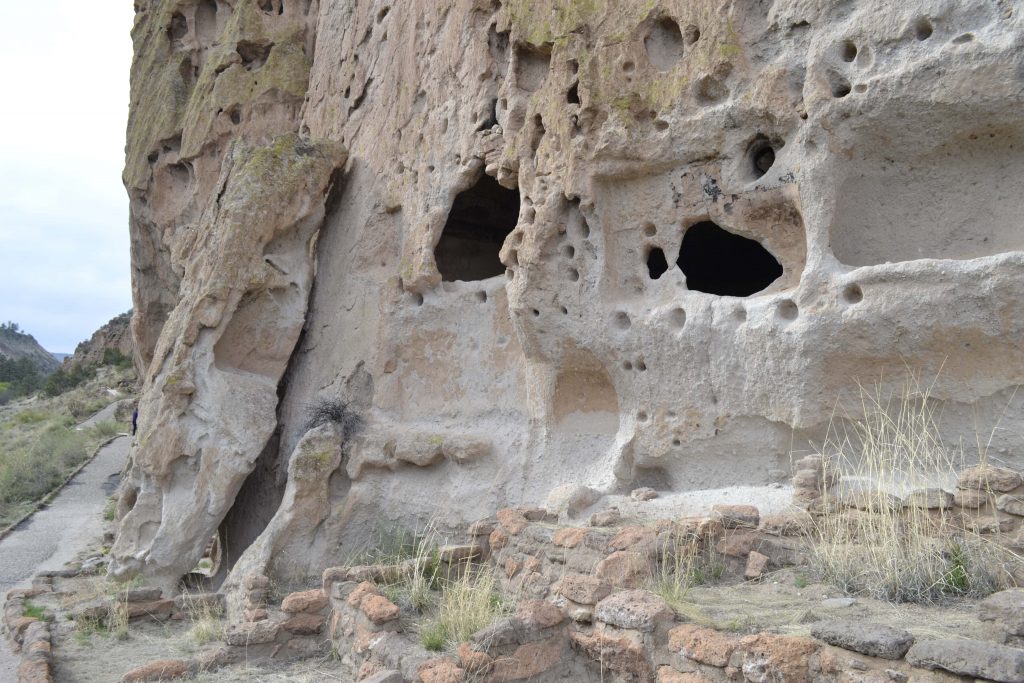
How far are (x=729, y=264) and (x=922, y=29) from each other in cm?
445

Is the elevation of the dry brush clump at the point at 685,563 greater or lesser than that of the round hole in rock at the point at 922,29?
lesser

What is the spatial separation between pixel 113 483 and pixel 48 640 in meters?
11.4

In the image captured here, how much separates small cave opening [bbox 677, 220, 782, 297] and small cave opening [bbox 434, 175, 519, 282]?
7.75 feet

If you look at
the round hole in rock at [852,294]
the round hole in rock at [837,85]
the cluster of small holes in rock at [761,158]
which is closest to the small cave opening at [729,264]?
the cluster of small holes in rock at [761,158]

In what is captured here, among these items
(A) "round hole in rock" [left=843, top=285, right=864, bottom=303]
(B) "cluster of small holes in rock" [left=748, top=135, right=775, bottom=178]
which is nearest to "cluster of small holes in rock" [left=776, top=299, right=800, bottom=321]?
(A) "round hole in rock" [left=843, top=285, right=864, bottom=303]

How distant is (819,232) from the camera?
605 cm

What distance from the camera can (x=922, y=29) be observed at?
18.4 feet

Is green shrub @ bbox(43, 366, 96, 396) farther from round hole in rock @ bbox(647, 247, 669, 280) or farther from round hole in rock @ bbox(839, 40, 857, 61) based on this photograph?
round hole in rock @ bbox(839, 40, 857, 61)

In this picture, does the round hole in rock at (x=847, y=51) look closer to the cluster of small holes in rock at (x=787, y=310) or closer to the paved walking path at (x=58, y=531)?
the cluster of small holes in rock at (x=787, y=310)

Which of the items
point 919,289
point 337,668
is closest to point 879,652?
point 919,289

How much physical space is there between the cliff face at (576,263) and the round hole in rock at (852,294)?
0.07ft

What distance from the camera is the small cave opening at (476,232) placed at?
10852 mm

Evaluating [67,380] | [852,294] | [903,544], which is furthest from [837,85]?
[67,380]

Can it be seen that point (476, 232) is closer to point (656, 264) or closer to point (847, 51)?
point (656, 264)
